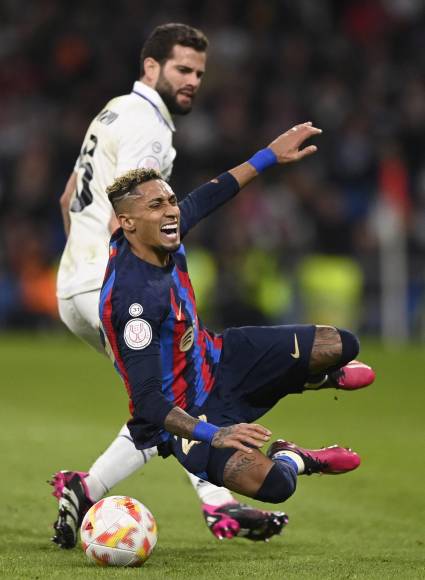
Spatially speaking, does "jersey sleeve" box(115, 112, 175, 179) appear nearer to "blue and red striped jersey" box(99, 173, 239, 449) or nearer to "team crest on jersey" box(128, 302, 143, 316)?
"blue and red striped jersey" box(99, 173, 239, 449)

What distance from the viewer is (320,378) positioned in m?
6.07

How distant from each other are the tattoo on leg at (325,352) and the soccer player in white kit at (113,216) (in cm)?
80

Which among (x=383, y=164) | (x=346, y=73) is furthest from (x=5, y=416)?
(x=346, y=73)

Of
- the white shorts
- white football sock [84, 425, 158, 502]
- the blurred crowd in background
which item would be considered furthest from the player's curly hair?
the blurred crowd in background

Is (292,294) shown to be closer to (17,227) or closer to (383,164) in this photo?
(383,164)

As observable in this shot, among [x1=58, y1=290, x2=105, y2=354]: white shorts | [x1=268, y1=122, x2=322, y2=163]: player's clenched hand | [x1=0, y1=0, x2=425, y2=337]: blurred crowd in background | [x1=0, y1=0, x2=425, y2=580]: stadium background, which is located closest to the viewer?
[x1=268, y1=122, x2=322, y2=163]: player's clenched hand

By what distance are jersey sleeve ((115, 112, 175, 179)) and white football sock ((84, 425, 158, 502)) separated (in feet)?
4.19

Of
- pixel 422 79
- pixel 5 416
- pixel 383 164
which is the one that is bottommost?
pixel 5 416

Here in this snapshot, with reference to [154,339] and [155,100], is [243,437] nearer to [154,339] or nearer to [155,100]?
[154,339]

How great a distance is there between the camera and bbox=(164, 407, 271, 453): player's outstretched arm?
5.03m

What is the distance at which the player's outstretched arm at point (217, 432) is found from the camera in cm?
503

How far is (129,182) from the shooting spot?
18.6 feet

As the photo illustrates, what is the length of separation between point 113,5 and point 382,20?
413cm

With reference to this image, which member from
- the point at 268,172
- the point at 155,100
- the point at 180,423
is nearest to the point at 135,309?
the point at 180,423
